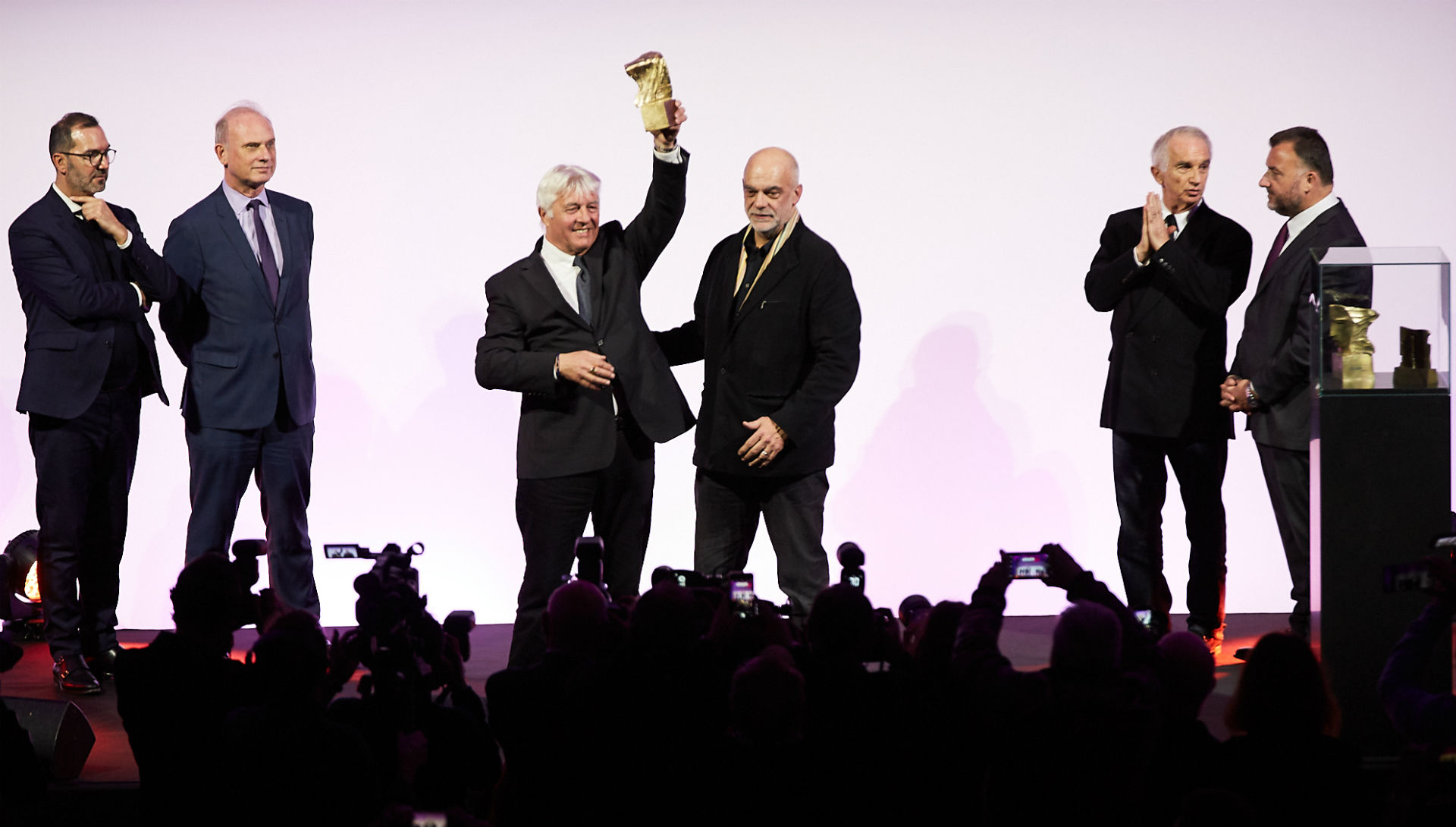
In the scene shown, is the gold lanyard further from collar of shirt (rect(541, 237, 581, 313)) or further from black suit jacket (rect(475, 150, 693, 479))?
collar of shirt (rect(541, 237, 581, 313))

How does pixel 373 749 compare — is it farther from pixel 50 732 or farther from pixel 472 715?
pixel 50 732

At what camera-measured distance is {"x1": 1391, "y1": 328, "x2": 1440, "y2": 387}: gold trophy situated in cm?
329

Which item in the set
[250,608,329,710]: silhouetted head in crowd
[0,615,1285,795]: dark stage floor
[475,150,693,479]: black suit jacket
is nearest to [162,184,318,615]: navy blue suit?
[0,615,1285,795]: dark stage floor

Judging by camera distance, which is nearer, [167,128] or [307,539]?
[307,539]

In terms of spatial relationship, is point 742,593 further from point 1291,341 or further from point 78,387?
point 78,387

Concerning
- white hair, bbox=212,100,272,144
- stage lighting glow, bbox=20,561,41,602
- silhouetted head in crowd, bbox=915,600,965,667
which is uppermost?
white hair, bbox=212,100,272,144

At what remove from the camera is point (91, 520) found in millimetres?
4051

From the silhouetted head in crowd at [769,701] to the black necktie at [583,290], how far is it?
1669mm

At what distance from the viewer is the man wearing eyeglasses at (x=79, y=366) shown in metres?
3.90

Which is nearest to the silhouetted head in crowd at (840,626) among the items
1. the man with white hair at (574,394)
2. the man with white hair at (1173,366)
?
the man with white hair at (574,394)

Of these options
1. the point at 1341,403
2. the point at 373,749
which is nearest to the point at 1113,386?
the point at 1341,403

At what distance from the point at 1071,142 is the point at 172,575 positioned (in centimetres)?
359

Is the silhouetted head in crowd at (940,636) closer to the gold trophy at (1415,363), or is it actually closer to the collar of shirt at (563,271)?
the gold trophy at (1415,363)

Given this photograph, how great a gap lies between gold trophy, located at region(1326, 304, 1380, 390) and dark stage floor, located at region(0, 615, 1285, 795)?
2.82 feet
